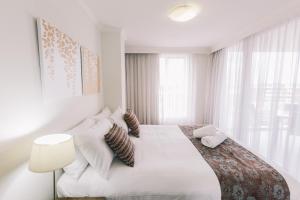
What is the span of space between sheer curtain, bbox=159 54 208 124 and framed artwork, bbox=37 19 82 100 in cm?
300

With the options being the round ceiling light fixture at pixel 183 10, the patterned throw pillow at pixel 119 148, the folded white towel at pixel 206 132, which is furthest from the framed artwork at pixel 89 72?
the folded white towel at pixel 206 132

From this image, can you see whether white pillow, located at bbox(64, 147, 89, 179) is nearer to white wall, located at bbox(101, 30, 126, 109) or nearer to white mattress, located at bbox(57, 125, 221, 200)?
white mattress, located at bbox(57, 125, 221, 200)

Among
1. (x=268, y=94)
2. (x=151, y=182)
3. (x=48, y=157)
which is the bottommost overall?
(x=151, y=182)

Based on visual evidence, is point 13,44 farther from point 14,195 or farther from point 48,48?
point 14,195

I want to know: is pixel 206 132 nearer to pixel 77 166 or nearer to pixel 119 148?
pixel 119 148

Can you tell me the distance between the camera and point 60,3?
1.49 meters

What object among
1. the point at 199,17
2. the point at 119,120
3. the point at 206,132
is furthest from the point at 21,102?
the point at 199,17

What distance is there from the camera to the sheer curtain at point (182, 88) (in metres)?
4.46

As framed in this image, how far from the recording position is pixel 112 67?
2.95 meters

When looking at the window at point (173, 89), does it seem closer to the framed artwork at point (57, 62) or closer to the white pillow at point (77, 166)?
the framed artwork at point (57, 62)

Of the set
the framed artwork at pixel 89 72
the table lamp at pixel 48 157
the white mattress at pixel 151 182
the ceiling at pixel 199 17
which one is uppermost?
the ceiling at pixel 199 17

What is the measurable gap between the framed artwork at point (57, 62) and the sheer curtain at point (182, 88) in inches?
118

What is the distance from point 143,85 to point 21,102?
344 centimetres

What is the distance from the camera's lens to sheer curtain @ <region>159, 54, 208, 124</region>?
14.6ft
